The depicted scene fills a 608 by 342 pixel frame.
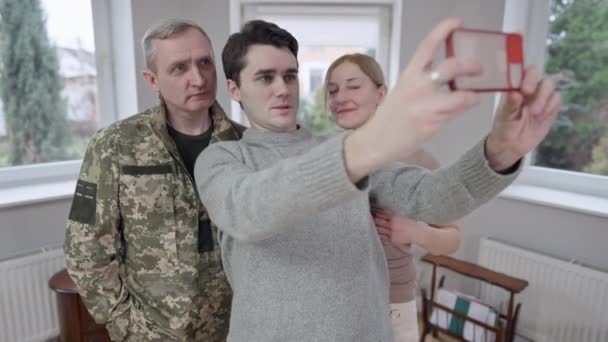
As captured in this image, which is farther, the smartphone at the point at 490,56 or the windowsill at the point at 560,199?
the windowsill at the point at 560,199

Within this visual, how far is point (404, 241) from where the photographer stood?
102 centimetres

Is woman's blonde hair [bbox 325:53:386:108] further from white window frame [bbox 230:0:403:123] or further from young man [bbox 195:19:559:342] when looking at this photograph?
white window frame [bbox 230:0:403:123]

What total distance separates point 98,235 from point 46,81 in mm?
1564

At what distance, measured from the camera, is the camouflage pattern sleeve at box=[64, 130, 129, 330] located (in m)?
1.06

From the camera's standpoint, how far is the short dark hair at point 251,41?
0.78 metres

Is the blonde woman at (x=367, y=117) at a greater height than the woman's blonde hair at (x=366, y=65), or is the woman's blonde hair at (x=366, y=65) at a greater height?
the woman's blonde hair at (x=366, y=65)

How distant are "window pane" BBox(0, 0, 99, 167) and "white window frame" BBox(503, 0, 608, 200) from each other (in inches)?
92.6

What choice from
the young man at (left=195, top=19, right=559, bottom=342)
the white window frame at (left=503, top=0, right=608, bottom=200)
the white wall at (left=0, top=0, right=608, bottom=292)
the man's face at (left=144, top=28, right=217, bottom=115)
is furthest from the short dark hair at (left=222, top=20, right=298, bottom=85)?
the white window frame at (left=503, top=0, right=608, bottom=200)

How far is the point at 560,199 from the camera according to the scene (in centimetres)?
201

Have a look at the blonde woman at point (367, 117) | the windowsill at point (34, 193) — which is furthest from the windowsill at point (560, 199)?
the windowsill at point (34, 193)

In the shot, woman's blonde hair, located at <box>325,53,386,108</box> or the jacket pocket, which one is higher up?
woman's blonde hair, located at <box>325,53,386,108</box>

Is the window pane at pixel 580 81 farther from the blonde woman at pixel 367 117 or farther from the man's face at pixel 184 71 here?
the man's face at pixel 184 71

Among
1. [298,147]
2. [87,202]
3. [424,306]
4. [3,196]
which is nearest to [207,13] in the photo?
[3,196]

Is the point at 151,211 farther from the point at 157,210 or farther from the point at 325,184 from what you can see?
the point at 325,184
